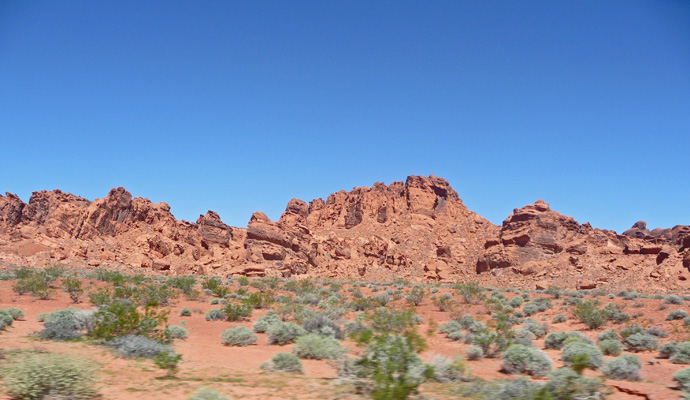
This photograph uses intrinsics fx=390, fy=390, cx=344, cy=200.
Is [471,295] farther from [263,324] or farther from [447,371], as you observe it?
[447,371]

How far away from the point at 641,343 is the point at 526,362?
6821 millimetres

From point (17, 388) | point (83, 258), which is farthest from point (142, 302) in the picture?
point (83, 258)

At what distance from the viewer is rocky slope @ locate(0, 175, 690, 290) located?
48.5 metres

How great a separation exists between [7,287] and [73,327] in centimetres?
1772

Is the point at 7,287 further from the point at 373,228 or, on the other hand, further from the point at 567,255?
the point at 567,255

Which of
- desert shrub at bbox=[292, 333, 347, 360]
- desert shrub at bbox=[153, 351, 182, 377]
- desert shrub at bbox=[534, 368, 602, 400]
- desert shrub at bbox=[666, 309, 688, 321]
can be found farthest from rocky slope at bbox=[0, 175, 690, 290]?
desert shrub at bbox=[534, 368, 602, 400]

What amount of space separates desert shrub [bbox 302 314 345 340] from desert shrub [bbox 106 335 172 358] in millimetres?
5314

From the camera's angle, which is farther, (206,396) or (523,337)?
(523,337)

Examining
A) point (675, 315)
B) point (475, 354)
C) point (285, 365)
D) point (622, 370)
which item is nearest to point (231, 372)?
point (285, 365)

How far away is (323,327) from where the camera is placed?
14.0 meters

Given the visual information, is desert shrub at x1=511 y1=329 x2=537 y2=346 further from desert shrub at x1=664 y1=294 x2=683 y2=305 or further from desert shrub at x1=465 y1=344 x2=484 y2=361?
desert shrub at x1=664 y1=294 x2=683 y2=305

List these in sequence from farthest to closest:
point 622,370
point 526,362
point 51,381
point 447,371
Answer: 1. point 526,362
2. point 622,370
3. point 447,371
4. point 51,381

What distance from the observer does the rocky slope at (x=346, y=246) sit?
48.5m

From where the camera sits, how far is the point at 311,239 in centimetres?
6475
